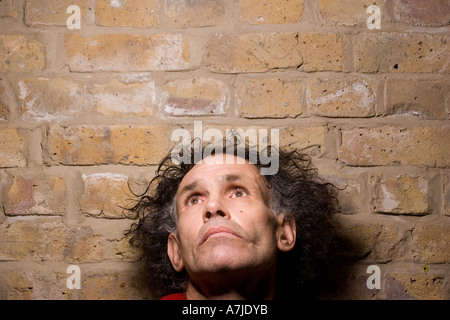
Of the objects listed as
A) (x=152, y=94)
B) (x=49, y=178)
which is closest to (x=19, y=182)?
(x=49, y=178)

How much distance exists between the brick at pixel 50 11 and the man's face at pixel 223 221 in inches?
28.3

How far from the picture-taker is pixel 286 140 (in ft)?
5.26

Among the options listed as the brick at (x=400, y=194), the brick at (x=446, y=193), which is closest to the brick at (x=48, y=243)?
the brick at (x=400, y=194)

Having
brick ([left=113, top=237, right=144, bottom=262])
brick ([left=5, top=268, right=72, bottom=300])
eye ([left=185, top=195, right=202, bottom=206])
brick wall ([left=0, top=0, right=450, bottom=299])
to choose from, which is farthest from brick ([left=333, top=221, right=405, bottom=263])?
brick ([left=5, top=268, right=72, bottom=300])

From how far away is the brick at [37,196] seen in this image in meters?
1.59

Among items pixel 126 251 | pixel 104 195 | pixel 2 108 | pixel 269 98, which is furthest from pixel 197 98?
pixel 2 108

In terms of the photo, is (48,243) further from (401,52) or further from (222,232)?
(401,52)

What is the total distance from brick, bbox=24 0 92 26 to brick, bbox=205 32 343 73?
478 mm

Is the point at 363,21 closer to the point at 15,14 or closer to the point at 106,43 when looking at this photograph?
the point at 106,43

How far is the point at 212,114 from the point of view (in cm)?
162

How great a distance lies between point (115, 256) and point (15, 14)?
94 centimetres

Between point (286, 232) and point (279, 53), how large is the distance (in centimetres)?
63
